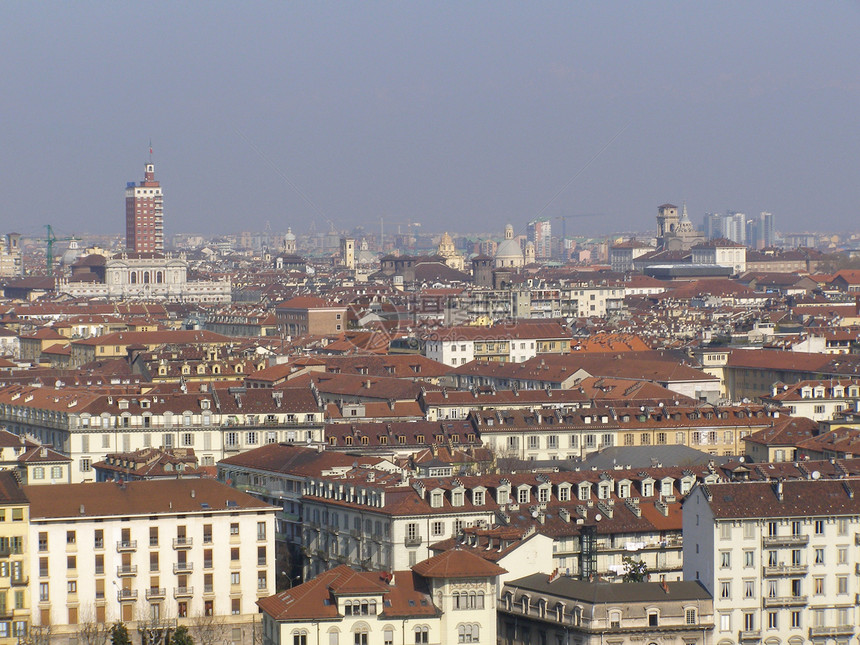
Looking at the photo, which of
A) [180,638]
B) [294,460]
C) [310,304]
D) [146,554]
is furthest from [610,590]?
[310,304]

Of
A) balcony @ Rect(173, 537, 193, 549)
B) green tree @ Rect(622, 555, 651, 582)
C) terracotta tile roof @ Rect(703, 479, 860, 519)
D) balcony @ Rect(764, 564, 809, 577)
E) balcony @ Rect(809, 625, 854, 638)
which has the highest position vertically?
terracotta tile roof @ Rect(703, 479, 860, 519)

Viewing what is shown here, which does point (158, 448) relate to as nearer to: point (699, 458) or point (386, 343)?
point (699, 458)

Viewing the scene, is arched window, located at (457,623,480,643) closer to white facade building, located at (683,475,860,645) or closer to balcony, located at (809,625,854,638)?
white facade building, located at (683,475,860,645)

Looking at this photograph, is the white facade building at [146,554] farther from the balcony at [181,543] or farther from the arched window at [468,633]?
the arched window at [468,633]

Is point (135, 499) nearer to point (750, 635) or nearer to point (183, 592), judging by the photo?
point (183, 592)

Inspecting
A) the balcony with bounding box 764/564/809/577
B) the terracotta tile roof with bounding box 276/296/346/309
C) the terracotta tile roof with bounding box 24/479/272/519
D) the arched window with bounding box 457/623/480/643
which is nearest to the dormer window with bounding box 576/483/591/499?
the balcony with bounding box 764/564/809/577

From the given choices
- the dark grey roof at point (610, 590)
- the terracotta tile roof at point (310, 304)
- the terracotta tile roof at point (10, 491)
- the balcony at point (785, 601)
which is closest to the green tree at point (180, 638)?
the terracotta tile roof at point (10, 491)

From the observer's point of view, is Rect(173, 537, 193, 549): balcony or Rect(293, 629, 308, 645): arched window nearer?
Rect(293, 629, 308, 645): arched window

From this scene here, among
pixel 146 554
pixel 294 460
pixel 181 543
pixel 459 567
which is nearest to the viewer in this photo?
pixel 459 567
